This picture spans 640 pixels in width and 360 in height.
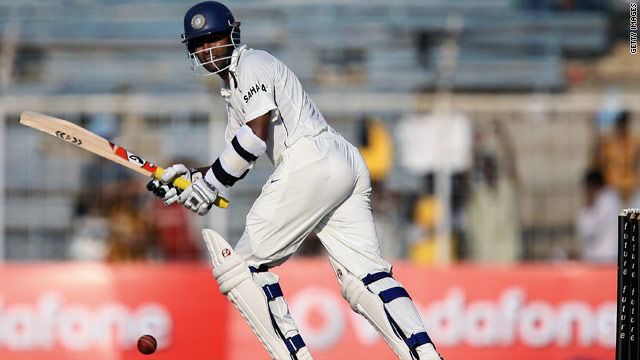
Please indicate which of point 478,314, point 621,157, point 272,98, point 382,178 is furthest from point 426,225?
point 272,98

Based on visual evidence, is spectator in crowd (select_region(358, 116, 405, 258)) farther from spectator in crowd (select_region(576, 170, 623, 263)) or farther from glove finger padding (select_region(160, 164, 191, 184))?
glove finger padding (select_region(160, 164, 191, 184))

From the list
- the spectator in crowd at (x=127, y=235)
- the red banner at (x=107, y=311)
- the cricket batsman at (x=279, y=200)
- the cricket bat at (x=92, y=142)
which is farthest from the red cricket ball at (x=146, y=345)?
the spectator in crowd at (x=127, y=235)

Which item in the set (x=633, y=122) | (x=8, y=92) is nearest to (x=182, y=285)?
(x=8, y=92)

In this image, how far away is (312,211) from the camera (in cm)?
488

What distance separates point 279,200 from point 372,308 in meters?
0.73

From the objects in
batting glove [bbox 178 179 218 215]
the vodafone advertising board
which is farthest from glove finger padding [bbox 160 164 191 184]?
the vodafone advertising board

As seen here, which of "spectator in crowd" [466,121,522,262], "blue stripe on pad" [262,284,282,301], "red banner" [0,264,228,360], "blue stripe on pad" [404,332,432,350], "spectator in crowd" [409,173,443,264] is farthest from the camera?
"spectator in crowd" [466,121,522,262]

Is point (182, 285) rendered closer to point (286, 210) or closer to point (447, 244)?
point (447, 244)

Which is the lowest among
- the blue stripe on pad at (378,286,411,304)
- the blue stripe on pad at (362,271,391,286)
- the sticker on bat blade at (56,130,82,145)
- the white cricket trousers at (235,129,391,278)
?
the blue stripe on pad at (378,286,411,304)

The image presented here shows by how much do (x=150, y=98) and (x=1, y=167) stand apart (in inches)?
61.9

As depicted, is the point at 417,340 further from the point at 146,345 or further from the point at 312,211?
the point at 146,345

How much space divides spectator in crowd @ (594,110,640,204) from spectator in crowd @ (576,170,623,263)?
81 mm

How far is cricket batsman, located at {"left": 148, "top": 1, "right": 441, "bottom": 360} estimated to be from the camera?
15.7 feet

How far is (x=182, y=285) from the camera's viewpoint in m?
7.93
